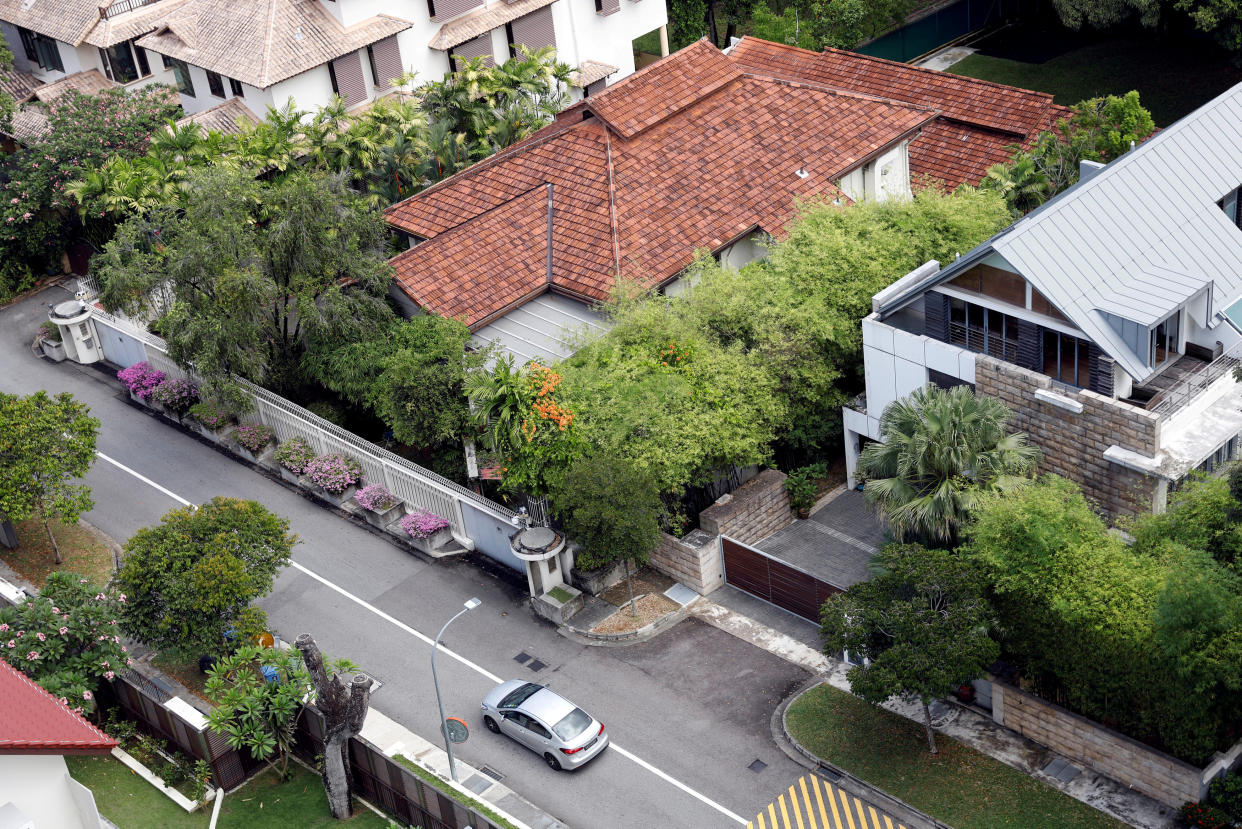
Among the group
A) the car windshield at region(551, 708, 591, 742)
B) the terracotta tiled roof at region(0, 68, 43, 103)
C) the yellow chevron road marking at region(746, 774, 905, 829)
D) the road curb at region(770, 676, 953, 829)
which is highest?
Answer: the terracotta tiled roof at region(0, 68, 43, 103)

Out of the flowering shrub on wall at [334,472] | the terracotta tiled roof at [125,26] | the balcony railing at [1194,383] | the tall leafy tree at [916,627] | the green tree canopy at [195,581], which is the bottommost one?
the flowering shrub on wall at [334,472]

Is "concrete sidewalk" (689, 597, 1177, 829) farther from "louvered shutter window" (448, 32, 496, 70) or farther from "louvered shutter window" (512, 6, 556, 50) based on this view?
"louvered shutter window" (512, 6, 556, 50)

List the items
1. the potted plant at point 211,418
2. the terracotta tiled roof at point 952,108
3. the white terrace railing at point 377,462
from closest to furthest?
1. the white terrace railing at point 377,462
2. the potted plant at point 211,418
3. the terracotta tiled roof at point 952,108

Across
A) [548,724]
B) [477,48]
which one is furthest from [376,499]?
[477,48]

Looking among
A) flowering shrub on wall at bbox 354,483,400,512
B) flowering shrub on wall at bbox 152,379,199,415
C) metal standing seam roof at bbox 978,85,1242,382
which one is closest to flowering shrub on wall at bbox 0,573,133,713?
flowering shrub on wall at bbox 354,483,400,512


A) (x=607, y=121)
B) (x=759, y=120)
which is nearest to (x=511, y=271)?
(x=607, y=121)

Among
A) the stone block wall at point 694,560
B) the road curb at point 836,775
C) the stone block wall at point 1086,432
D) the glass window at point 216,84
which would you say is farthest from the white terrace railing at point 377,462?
the glass window at point 216,84

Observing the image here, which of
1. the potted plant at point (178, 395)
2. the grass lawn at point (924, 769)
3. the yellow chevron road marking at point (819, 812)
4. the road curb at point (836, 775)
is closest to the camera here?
the grass lawn at point (924, 769)

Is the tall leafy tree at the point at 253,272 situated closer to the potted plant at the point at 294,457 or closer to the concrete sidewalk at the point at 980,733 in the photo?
the potted plant at the point at 294,457
